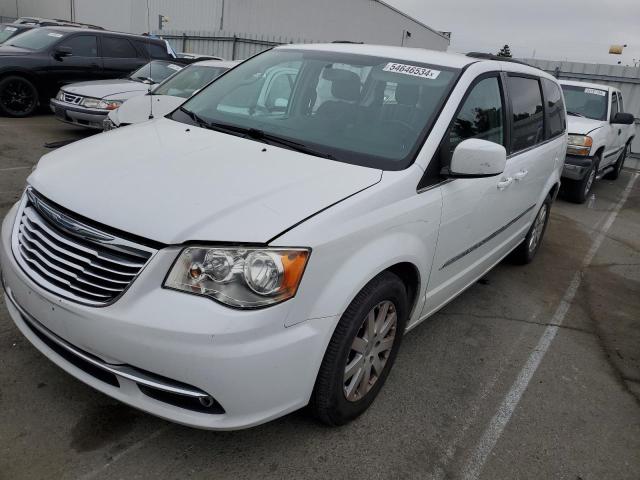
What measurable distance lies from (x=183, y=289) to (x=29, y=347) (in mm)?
1493

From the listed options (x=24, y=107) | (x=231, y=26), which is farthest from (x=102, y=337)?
(x=231, y=26)

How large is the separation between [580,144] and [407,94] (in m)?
6.47

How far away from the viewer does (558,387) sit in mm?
3314

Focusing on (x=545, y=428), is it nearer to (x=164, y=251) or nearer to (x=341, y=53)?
(x=164, y=251)

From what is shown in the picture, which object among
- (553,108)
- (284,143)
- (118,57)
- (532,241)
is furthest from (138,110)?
(118,57)

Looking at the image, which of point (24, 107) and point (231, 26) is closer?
point (24, 107)

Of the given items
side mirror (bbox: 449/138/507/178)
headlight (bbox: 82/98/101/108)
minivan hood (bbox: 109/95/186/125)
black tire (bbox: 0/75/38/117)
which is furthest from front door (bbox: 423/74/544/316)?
black tire (bbox: 0/75/38/117)

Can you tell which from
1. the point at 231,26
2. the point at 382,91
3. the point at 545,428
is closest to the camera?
the point at 545,428

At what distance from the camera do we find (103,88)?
8.63 metres

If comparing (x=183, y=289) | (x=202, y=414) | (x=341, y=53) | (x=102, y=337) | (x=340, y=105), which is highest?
(x=341, y=53)

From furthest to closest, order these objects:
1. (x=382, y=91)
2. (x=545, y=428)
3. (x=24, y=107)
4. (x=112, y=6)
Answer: (x=112, y=6), (x=24, y=107), (x=382, y=91), (x=545, y=428)

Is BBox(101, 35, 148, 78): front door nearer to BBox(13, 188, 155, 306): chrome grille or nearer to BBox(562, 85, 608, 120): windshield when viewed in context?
BBox(562, 85, 608, 120): windshield

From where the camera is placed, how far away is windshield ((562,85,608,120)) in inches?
377

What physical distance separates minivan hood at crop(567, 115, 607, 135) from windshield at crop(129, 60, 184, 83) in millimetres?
6760
